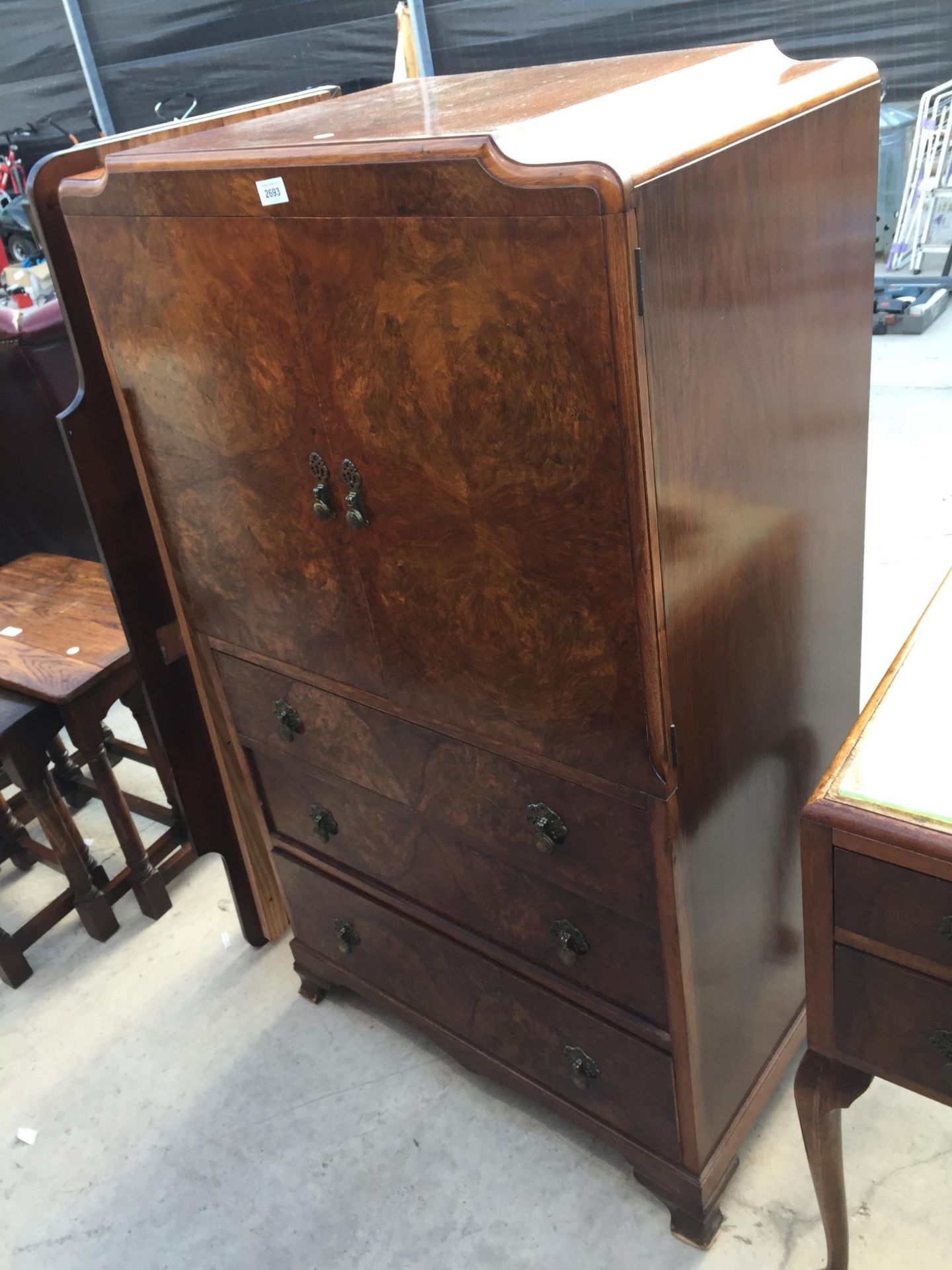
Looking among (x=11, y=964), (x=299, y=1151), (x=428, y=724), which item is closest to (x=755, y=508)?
(x=428, y=724)

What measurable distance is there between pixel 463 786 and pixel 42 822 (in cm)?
120

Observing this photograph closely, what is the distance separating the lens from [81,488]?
1.70 meters

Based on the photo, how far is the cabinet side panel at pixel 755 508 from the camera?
3.38 feet

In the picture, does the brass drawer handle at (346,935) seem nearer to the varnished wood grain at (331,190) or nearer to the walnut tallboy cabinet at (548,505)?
the walnut tallboy cabinet at (548,505)

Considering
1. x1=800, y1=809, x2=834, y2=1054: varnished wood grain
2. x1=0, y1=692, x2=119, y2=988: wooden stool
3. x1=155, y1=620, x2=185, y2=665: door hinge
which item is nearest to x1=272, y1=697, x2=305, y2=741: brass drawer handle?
A: x1=155, y1=620, x2=185, y2=665: door hinge

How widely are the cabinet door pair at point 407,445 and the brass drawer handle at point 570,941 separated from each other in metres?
0.31

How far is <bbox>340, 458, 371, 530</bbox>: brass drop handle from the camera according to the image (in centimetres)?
127

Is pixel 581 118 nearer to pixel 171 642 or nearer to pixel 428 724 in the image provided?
pixel 428 724

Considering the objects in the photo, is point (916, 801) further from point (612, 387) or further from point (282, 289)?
point (282, 289)

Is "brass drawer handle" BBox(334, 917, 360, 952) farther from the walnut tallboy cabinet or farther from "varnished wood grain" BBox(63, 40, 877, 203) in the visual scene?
"varnished wood grain" BBox(63, 40, 877, 203)

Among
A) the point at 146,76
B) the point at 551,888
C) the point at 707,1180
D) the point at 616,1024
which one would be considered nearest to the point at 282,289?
the point at 551,888

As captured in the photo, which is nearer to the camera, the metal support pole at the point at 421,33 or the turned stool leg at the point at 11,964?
the turned stool leg at the point at 11,964

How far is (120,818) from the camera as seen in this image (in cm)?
229

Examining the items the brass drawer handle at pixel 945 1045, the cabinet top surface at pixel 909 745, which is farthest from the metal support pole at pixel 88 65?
the brass drawer handle at pixel 945 1045
